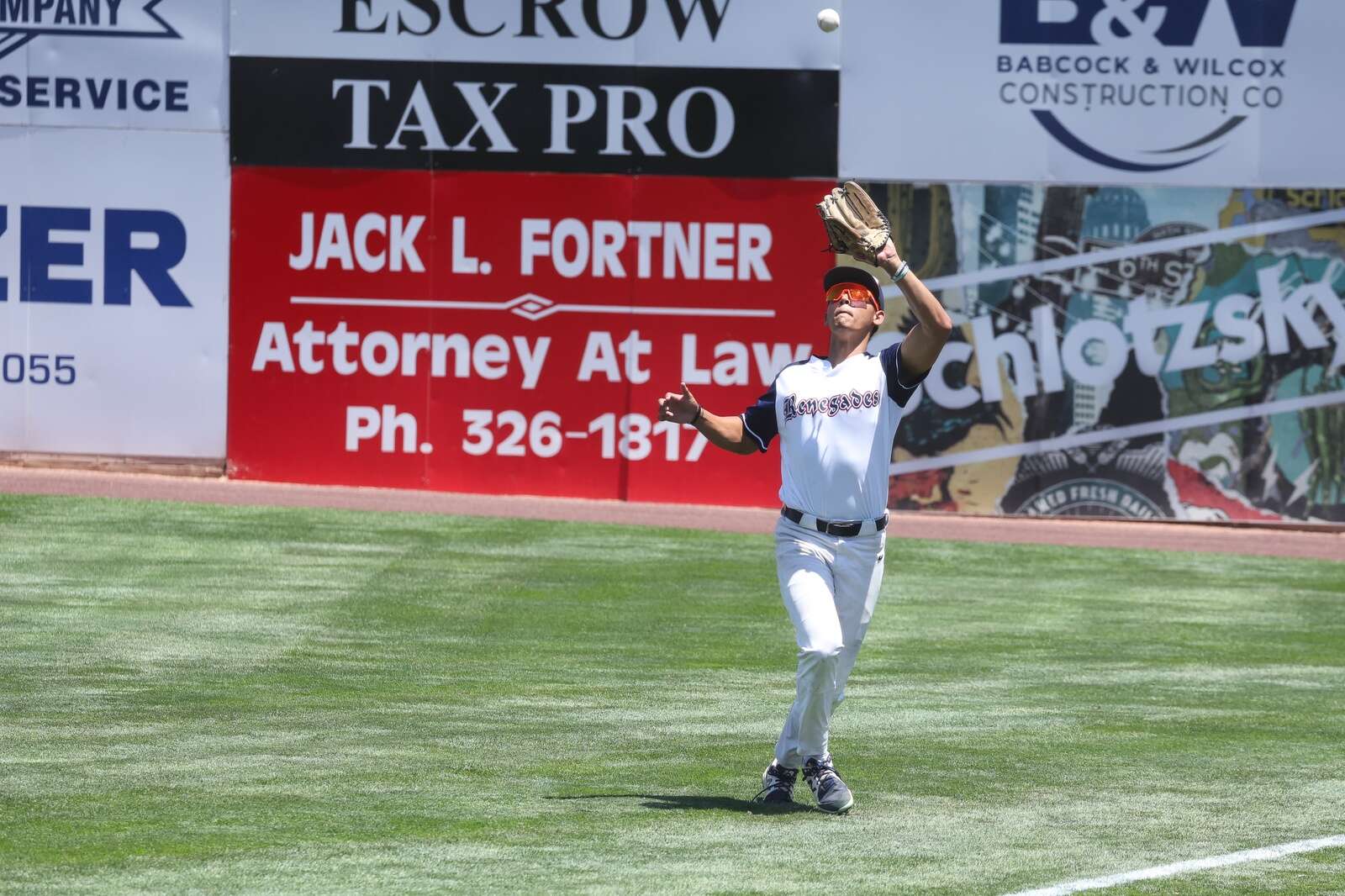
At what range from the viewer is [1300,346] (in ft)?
64.4

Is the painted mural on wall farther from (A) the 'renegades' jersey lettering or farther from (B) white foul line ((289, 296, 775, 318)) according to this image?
(A) the 'renegades' jersey lettering

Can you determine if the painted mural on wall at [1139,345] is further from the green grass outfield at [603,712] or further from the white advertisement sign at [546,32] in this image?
the green grass outfield at [603,712]

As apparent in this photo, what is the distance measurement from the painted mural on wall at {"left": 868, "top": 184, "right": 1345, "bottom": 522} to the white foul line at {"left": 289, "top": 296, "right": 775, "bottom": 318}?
1.57m

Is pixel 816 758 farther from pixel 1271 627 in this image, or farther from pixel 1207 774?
pixel 1271 627

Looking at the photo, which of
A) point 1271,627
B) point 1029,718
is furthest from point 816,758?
point 1271,627

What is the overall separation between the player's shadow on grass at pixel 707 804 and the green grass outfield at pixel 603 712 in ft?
0.15

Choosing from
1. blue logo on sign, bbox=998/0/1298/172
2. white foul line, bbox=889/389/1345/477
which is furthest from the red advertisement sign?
blue logo on sign, bbox=998/0/1298/172

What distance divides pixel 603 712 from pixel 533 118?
35.3ft

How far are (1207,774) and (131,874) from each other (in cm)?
466

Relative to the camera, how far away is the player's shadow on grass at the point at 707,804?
25.9 ft

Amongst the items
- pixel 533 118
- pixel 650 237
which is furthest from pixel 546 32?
pixel 650 237

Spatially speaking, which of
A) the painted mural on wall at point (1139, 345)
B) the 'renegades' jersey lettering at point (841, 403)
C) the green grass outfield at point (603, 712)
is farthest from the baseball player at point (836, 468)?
the painted mural on wall at point (1139, 345)

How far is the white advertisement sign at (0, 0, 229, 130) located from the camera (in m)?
20.4

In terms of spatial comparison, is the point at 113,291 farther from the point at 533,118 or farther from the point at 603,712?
the point at 603,712
